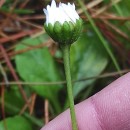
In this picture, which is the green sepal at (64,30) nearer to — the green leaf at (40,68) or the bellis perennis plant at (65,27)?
the bellis perennis plant at (65,27)

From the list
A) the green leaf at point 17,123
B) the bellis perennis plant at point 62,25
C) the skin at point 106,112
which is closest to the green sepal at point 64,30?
the bellis perennis plant at point 62,25

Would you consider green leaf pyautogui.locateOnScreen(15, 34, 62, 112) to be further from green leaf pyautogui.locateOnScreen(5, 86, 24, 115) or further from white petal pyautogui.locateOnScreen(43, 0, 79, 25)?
white petal pyautogui.locateOnScreen(43, 0, 79, 25)

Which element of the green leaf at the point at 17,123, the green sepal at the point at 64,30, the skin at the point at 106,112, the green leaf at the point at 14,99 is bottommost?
the skin at the point at 106,112

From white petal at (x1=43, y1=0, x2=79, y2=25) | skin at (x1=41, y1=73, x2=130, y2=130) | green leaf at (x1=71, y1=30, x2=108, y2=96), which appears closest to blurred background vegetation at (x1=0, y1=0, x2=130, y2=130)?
green leaf at (x1=71, y1=30, x2=108, y2=96)

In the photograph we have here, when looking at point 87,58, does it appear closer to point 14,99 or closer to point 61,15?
point 14,99

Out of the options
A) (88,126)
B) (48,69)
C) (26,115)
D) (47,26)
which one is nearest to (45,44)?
(48,69)
